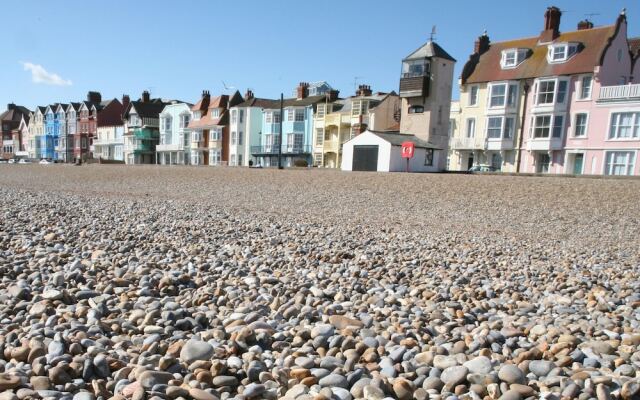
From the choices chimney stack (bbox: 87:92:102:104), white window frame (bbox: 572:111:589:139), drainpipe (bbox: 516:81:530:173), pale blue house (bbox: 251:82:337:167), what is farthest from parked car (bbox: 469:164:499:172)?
chimney stack (bbox: 87:92:102:104)

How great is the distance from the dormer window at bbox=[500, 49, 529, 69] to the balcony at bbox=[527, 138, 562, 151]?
577 centimetres

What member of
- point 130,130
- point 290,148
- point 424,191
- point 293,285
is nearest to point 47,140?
point 130,130

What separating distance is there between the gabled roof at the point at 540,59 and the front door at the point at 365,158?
42.1 ft

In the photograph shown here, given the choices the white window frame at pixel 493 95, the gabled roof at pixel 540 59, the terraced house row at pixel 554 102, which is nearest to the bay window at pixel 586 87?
the terraced house row at pixel 554 102

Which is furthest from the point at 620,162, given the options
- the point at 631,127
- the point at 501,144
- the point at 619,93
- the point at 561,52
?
the point at 561,52

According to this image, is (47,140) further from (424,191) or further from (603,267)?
(603,267)

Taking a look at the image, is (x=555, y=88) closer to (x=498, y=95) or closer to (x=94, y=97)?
(x=498, y=95)

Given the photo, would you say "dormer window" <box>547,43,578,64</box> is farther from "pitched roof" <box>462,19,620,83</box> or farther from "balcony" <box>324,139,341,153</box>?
"balcony" <box>324,139,341,153</box>

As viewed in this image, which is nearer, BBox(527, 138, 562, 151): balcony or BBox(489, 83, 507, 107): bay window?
BBox(527, 138, 562, 151): balcony

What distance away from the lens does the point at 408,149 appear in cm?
2702

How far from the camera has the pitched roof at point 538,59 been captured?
3070cm

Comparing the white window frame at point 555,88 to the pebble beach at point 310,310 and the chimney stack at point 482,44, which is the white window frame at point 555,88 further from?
the pebble beach at point 310,310

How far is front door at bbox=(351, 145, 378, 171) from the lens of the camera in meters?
27.8

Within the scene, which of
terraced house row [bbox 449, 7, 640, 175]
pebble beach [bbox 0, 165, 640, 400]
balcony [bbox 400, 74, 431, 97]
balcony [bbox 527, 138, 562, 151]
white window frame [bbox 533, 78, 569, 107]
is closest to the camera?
pebble beach [bbox 0, 165, 640, 400]
